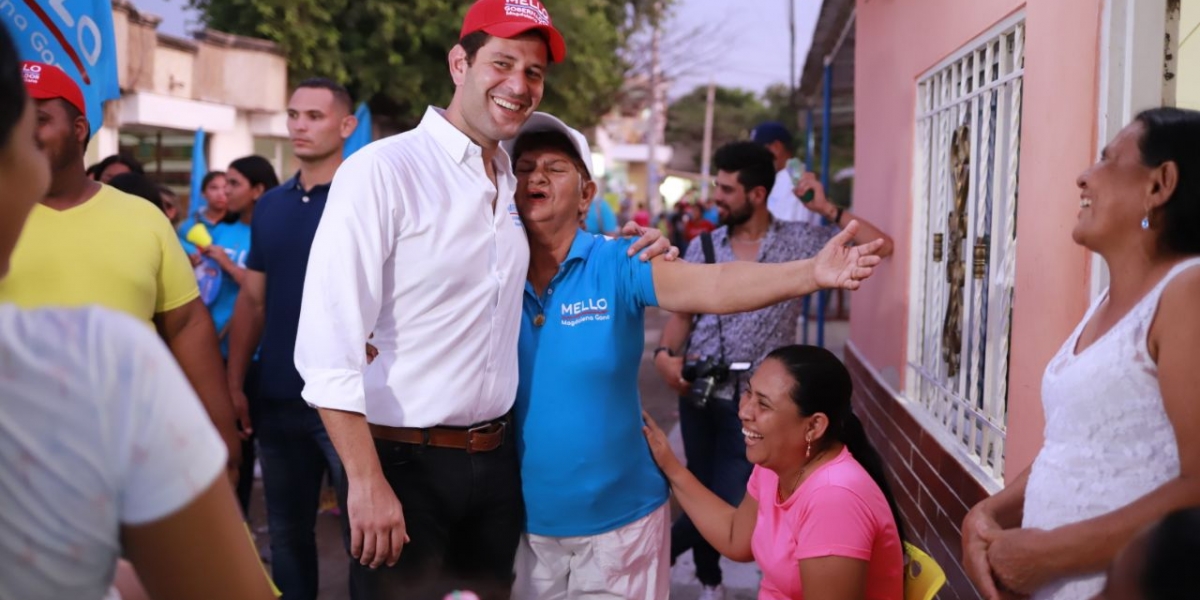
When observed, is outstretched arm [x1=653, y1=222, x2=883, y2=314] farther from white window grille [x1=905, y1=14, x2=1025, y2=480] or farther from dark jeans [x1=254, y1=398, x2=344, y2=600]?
dark jeans [x1=254, y1=398, x2=344, y2=600]

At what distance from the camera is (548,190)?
120 inches

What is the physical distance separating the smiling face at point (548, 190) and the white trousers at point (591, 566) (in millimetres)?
861

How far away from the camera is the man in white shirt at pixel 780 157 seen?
6.39 meters

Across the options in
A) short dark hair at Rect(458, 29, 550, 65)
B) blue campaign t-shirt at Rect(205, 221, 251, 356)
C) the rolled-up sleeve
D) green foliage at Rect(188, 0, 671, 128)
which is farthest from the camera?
green foliage at Rect(188, 0, 671, 128)

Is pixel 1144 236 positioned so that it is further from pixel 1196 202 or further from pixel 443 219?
pixel 443 219

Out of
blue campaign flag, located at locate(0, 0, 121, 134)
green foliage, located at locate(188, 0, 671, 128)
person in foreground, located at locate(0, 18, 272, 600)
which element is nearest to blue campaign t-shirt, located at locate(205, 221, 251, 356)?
blue campaign flag, located at locate(0, 0, 121, 134)

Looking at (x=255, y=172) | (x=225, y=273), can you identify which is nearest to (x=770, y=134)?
(x=255, y=172)

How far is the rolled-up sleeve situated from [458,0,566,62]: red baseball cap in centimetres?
55

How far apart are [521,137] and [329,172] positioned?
5.06ft

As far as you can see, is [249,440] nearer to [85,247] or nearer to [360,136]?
[85,247]

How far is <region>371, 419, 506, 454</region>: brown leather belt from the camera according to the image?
8.69 feet

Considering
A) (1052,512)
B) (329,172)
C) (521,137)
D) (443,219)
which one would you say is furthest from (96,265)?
(1052,512)

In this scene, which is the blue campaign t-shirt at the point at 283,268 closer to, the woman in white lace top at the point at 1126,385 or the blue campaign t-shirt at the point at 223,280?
the blue campaign t-shirt at the point at 223,280

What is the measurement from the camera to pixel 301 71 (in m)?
16.5
